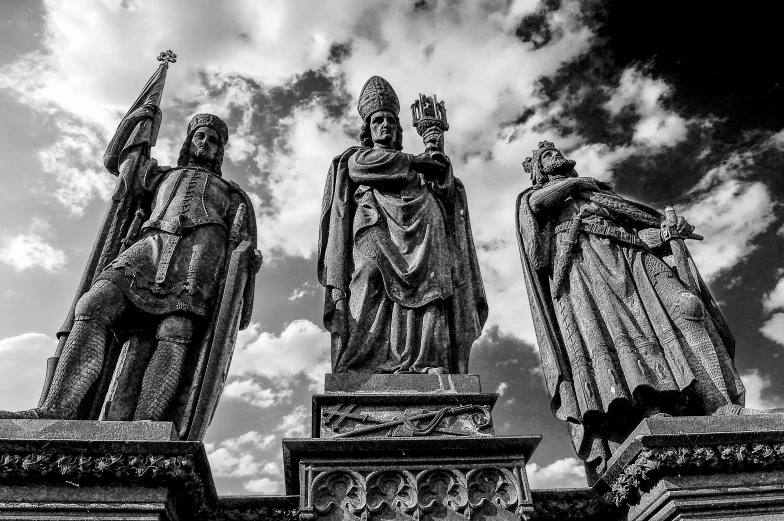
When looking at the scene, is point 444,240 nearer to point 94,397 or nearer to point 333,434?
point 333,434

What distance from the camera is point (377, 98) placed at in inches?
368

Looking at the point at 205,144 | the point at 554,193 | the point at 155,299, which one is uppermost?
the point at 205,144

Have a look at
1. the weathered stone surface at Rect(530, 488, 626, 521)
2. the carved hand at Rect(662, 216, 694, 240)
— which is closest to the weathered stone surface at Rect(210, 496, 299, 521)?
the weathered stone surface at Rect(530, 488, 626, 521)

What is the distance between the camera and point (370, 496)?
18.2ft

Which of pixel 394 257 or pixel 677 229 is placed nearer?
pixel 394 257

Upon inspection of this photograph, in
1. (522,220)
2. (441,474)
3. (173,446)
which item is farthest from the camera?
(522,220)

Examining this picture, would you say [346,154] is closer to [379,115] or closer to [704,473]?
[379,115]

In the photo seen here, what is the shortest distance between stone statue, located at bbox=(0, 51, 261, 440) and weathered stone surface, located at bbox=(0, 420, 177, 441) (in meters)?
0.22

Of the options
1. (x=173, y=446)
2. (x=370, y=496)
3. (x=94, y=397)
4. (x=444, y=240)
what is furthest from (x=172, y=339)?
(x=444, y=240)

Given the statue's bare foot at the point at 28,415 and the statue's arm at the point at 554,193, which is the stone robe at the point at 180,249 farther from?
the statue's arm at the point at 554,193

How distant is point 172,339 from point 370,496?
263cm

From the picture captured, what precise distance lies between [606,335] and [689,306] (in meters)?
0.89

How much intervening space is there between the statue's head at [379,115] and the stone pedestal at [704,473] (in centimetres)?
496

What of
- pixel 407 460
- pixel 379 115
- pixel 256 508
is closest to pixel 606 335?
pixel 407 460
